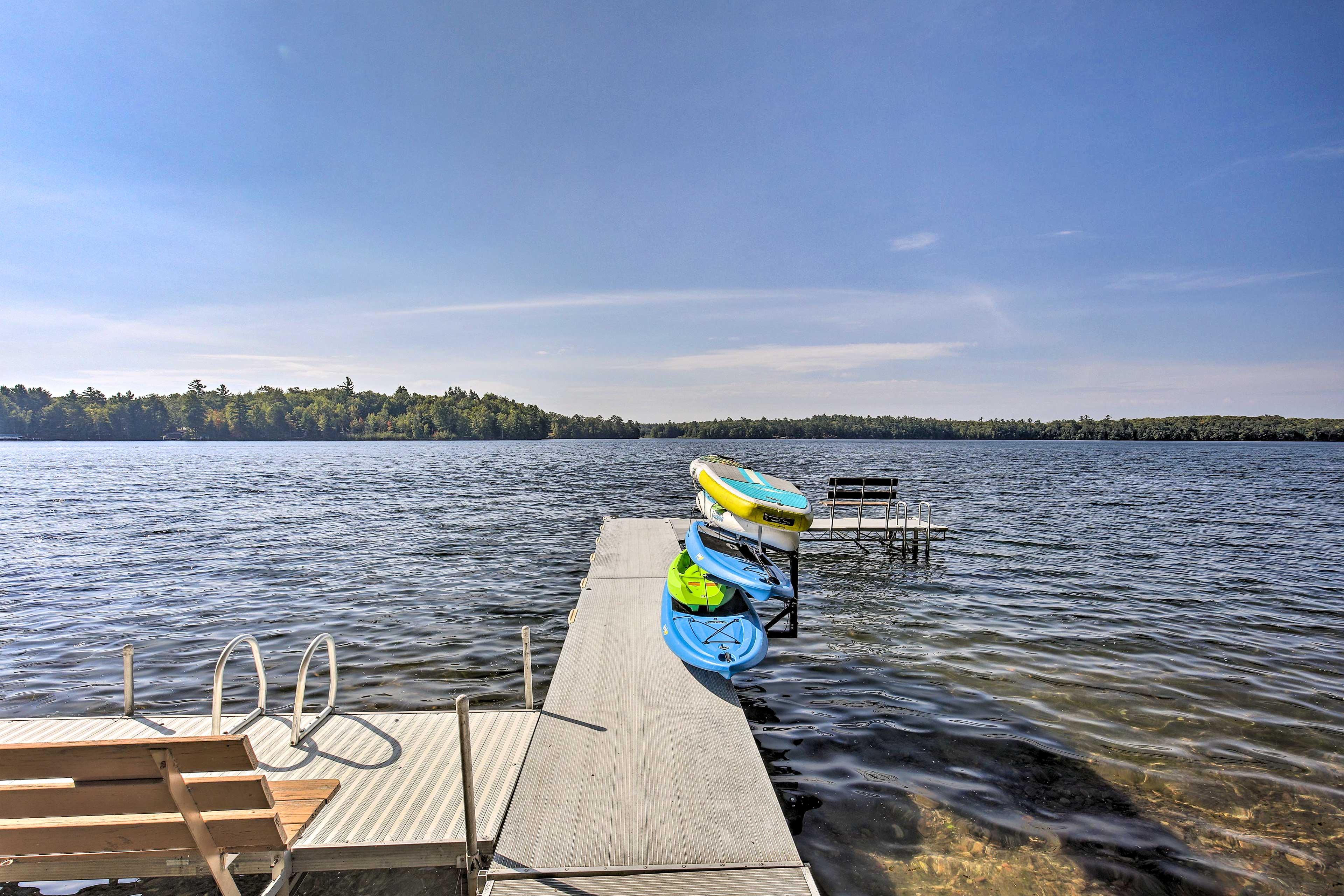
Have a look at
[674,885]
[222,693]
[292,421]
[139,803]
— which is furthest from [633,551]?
[292,421]

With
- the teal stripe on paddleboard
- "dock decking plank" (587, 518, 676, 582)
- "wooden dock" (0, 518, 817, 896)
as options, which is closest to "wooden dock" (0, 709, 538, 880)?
"wooden dock" (0, 518, 817, 896)

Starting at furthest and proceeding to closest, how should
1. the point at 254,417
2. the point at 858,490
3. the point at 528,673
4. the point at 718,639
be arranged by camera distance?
the point at 254,417, the point at 858,490, the point at 718,639, the point at 528,673

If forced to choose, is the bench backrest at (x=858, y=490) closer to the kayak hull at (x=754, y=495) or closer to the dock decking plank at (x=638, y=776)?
the kayak hull at (x=754, y=495)

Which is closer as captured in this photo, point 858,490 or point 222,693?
point 222,693

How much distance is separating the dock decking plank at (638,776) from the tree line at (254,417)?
590 ft

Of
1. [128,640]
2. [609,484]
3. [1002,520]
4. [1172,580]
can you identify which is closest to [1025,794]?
[1172,580]

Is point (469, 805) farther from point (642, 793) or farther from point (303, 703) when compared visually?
point (303, 703)

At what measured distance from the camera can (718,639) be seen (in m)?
9.29

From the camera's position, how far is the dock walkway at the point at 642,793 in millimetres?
4770

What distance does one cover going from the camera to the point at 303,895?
17.6 feet

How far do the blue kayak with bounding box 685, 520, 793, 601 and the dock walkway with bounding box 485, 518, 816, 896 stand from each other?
5.83 feet

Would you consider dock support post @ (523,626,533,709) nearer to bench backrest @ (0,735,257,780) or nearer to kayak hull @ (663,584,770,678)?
kayak hull @ (663,584,770,678)

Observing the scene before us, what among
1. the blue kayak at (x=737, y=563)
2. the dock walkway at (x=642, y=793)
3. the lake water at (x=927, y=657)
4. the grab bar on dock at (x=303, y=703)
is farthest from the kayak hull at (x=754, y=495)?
the grab bar on dock at (x=303, y=703)

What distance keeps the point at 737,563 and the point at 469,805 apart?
6729 millimetres
